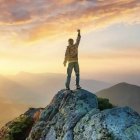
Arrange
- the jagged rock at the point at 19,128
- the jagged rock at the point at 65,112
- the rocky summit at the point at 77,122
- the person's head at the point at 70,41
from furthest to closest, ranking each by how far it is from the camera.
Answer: the jagged rock at the point at 19,128
the person's head at the point at 70,41
the jagged rock at the point at 65,112
the rocky summit at the point at 77,122

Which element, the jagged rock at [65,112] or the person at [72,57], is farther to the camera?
the person at [72,57]

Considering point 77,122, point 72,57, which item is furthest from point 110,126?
point 72,57

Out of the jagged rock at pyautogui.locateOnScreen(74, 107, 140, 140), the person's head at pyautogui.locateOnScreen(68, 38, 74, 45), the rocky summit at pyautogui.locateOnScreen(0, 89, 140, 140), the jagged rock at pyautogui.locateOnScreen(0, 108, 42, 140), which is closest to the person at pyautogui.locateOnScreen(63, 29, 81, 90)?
the person's head at pyautogui.locateOnScreen(68, 38, 74, 45)

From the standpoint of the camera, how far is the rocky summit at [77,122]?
16.6 metres

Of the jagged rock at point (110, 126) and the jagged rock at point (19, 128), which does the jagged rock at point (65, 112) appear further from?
the jagged rock at point (19, 128)

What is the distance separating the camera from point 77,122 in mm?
19469

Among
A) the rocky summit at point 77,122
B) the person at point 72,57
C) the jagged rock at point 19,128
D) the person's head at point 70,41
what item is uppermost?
the person's head at point 70,41

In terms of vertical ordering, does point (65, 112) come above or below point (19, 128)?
above

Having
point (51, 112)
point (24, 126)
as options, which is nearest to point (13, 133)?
point (24, 126)

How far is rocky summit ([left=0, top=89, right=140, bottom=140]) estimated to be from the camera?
1659 centimetres

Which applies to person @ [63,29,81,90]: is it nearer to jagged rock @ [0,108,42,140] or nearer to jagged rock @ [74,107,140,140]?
jagged rock @ [0,108,42,140]

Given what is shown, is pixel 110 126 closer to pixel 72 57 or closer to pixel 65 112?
pixel 65 112

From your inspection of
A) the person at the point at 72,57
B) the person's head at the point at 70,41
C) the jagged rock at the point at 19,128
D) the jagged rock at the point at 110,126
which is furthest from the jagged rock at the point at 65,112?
the person's head at the point at 70,41

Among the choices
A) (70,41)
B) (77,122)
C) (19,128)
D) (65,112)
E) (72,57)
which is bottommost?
(19,128)
